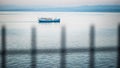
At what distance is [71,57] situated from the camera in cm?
385

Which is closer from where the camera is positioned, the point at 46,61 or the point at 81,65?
the point at 81,65

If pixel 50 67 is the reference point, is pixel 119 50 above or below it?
above

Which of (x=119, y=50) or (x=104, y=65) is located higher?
(x=119, y=50)

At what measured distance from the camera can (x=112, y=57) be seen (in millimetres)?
3629

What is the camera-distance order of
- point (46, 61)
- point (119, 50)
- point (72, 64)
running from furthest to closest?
point (46, 61), point (72, 64), point (119, 50)

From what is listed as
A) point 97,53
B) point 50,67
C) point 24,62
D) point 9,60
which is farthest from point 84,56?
point 9,60

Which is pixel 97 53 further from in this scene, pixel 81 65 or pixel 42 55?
pixel 42 55

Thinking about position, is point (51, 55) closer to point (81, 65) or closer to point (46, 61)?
point (46, 61)

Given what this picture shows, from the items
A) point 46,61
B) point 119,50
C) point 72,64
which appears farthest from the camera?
point 46,61

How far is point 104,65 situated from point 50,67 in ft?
2.74

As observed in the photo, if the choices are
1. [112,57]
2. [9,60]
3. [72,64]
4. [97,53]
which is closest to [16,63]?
[9,60]

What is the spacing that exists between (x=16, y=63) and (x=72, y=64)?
87cm

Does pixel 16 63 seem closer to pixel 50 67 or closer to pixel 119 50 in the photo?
pixel 50 67

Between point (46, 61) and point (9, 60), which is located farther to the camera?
point (46, 61)
